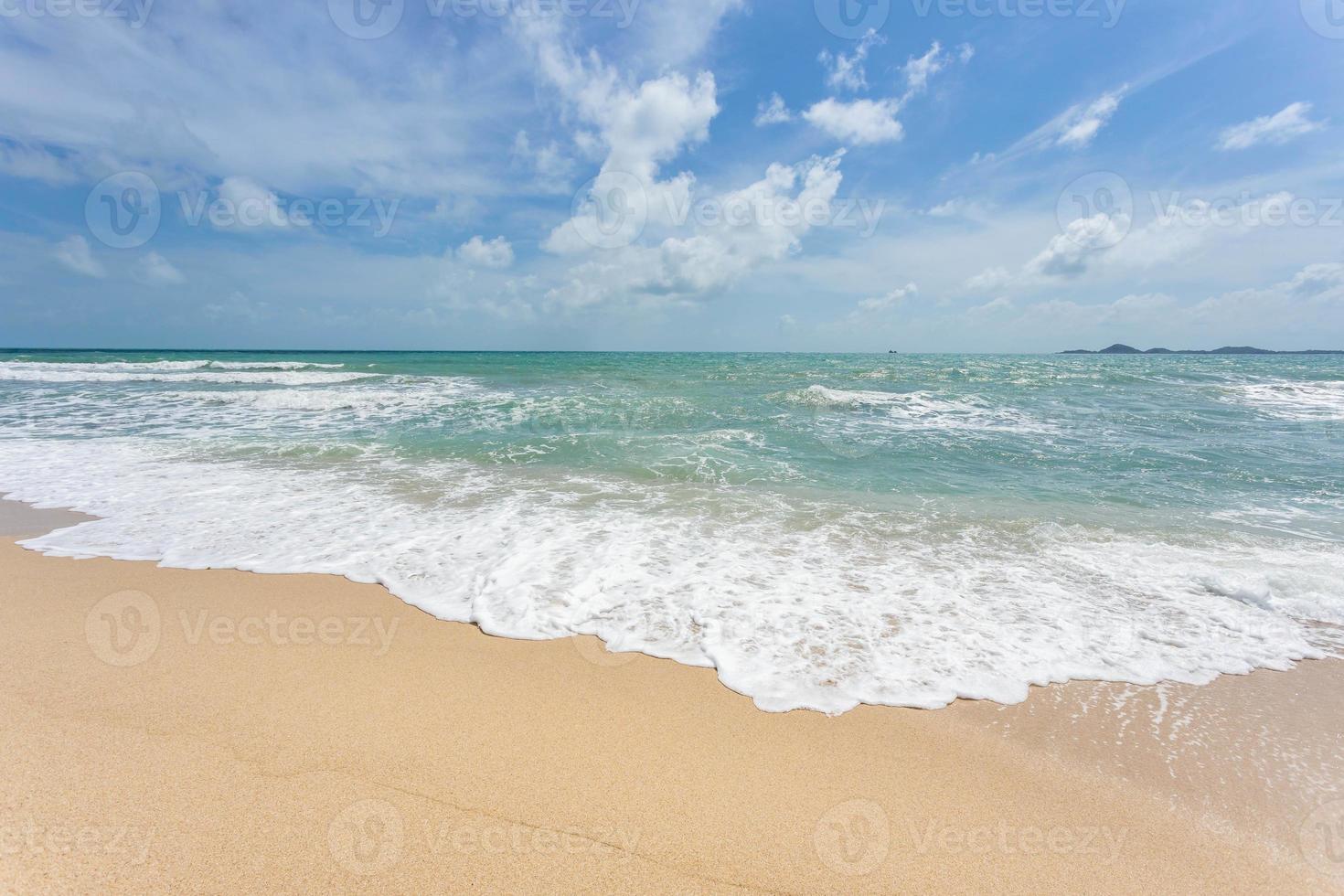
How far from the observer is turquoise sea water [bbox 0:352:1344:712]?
3.58 meters

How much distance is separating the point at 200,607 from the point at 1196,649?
707 centimetres

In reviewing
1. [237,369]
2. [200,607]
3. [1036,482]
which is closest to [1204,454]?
[1036,482]

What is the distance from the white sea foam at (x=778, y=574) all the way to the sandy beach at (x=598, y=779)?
28cm

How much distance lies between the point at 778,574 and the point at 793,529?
126cm

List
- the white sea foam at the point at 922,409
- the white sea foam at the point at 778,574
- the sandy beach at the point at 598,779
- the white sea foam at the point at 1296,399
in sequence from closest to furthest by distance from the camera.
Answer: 1. the sandy beach at the point at 598,779
2. the white sea foam at the point at 778,574
3. the white sea foam at the point at 922,409
4. the white sea foam at the point at 1296,399

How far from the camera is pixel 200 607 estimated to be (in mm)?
3938

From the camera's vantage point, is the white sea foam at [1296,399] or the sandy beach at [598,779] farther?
the white sea foam at [1296,399]

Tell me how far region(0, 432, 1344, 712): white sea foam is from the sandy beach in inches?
11.1

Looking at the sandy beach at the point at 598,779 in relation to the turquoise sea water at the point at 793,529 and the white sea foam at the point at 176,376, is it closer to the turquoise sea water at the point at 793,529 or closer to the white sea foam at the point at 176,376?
the turquoise sea water at the point at 793,529

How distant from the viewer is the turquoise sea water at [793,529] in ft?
11.7

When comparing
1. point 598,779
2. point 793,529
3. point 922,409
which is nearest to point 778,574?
point 793,529

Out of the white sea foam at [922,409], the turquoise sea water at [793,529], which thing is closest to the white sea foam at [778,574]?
the turquoise sea water at [793,529]

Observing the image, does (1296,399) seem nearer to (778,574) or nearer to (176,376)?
(778,574)

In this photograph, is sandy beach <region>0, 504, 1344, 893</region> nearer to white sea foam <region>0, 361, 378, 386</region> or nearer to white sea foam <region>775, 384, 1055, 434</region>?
white sea foam <region>775, 384, 1055, 434</region>
